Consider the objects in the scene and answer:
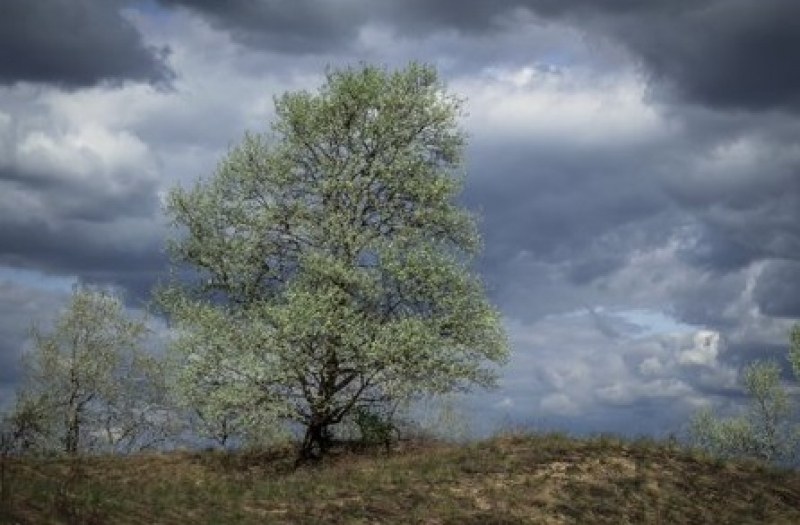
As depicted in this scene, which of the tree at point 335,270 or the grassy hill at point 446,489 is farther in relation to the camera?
the tree at point 335,270

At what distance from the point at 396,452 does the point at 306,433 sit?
448cm

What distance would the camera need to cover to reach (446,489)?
1176 inches

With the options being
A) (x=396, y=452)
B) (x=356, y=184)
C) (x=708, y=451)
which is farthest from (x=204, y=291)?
(x=708, y=451)

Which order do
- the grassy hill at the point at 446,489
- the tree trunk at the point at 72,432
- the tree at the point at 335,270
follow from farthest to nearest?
the tree trunk at the point at 72,432
the tree at the point at 335,270
the grassy hill at the point at 446,489

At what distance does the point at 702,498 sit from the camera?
32156 millimetres

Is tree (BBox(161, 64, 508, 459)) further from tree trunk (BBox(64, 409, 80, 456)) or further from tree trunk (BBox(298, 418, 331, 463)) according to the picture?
tree trunk (BBox(64, 409, 80, 456))

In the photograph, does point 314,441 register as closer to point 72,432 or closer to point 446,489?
point 446,489

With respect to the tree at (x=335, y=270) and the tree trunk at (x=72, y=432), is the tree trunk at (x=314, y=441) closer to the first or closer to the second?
the tree at (x=335, y=270)

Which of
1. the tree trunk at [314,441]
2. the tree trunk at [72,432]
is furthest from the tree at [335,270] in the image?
the tree trunk at [72,432]

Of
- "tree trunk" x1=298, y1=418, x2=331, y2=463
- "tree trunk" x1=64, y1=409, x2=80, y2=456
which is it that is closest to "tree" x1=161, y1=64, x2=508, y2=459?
"tree trunk" x1=298, y1=418, x2=331, y2=463

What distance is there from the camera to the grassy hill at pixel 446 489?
24703 millimetres

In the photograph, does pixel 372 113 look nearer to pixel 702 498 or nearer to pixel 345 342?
pixel 345 342

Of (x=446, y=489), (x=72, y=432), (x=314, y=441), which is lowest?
(x=446, y=489)

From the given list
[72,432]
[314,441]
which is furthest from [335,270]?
[72,432]
